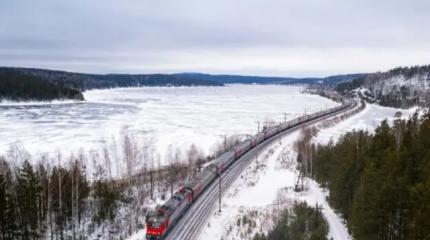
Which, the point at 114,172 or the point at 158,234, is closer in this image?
the point at 158,234

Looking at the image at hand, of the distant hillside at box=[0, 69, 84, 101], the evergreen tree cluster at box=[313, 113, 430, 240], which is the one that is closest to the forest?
the evergreen tree cluster at box=[313, 113, 430, 240]

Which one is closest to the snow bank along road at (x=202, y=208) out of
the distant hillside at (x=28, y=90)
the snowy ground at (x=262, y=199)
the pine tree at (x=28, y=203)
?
the snowy ground at (x=262, y=199)

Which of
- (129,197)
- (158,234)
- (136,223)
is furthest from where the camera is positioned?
(129,197)

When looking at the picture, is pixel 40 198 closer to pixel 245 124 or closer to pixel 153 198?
pixel 153 198

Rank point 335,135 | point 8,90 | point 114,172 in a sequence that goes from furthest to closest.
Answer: point 8,90 < point 335,135 < point 114,172

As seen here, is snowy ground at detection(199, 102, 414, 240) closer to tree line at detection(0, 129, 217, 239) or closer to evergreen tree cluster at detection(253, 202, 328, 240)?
evergreen tree cluster at detection(253, 202, 328, 240)

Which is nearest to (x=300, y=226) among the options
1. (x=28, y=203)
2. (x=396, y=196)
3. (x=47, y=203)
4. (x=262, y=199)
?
(x=396, y=196)

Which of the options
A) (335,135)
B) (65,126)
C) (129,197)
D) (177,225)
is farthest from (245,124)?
(177,225)
